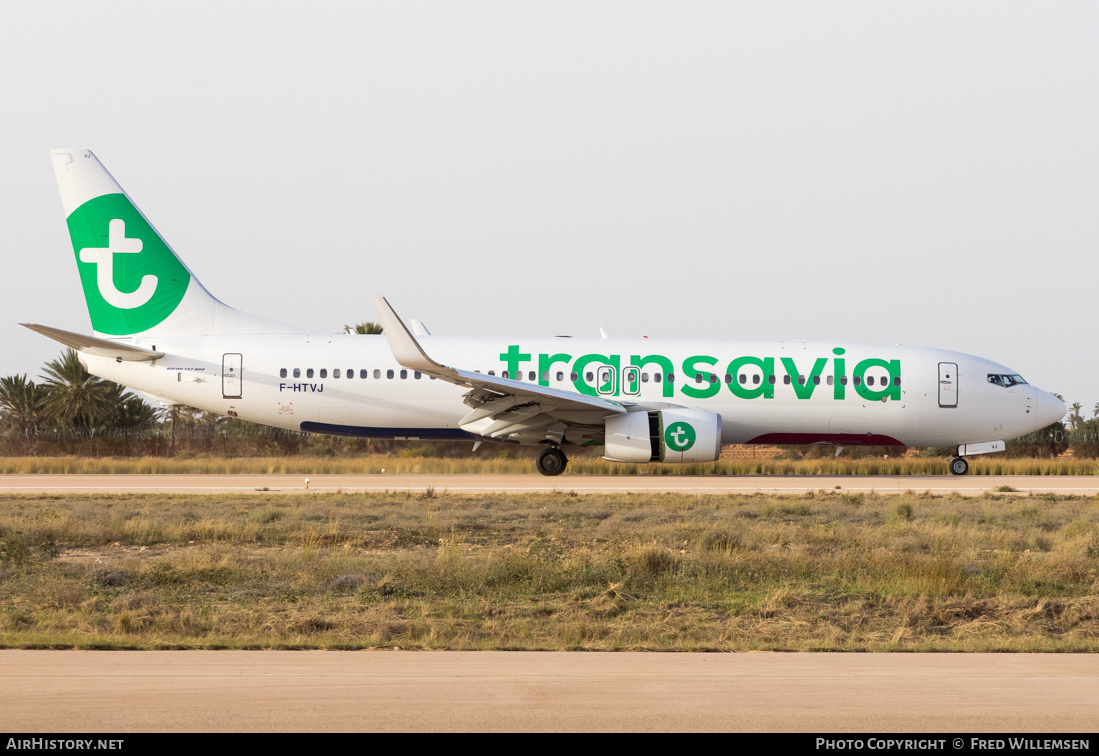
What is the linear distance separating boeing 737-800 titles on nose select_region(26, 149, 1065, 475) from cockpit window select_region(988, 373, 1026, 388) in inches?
11.2

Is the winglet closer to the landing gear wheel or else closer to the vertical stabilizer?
the landing gear wheel

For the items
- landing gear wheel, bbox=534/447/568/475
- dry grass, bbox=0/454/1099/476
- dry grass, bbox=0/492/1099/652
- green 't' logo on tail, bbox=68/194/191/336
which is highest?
green 't' logo on tail, bbox=68/194/191/336

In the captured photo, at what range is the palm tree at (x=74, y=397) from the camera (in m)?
41.1

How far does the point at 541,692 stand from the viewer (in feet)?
20.8

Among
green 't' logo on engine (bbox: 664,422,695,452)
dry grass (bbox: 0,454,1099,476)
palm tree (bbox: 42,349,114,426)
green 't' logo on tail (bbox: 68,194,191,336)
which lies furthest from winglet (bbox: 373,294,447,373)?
palm tree (bbox: 42,349,114,426)

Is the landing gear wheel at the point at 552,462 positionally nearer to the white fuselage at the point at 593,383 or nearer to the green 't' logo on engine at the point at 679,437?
the white fuselage at the point at 593,383

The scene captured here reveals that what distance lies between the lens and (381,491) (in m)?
21.1

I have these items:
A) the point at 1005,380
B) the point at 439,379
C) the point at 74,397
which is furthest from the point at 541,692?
the point at 74,397

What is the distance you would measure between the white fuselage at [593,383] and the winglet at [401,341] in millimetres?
2801

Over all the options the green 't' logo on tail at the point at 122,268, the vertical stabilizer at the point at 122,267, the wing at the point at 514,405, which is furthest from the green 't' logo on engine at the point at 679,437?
the green 't' logo on tail at the point at 122,268

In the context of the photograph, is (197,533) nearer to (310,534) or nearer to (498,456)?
(310,534)

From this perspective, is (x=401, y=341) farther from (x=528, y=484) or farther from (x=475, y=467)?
(x=475, y=467)

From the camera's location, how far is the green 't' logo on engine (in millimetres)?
23828
